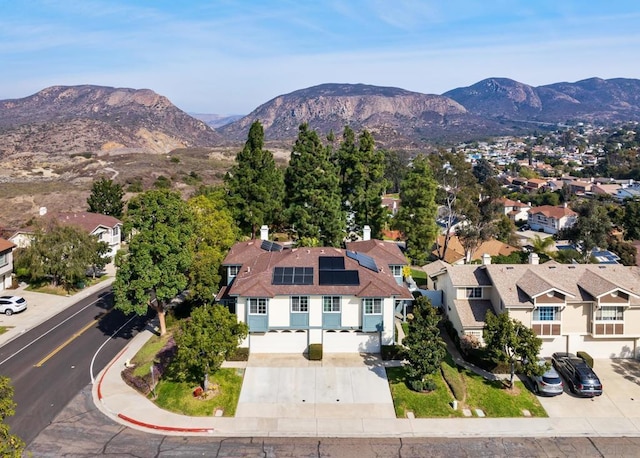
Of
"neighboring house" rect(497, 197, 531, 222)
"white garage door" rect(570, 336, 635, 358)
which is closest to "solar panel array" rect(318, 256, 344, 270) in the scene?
"white garage door" rect(570, 336, 635, 358)

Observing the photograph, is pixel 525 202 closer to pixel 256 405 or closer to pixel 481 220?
pixel 481 220

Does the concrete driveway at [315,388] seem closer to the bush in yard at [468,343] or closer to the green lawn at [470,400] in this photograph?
the green lawn at [470,400]

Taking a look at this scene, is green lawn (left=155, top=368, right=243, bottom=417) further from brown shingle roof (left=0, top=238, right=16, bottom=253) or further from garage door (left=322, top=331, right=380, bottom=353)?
brown shingle roof (left=0, top=238, right=16, bottom=253)

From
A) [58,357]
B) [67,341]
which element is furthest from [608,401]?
[67,341]

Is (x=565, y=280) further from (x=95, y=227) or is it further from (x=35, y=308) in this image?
(x=95, y=227)

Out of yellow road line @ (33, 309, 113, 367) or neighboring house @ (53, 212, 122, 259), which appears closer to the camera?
yellow road line @ (33, 309, 113, 367)

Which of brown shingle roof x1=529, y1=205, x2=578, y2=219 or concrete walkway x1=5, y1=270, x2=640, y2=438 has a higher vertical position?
brown shingle roof x1=529, y1=205, x2=578, y2=219
